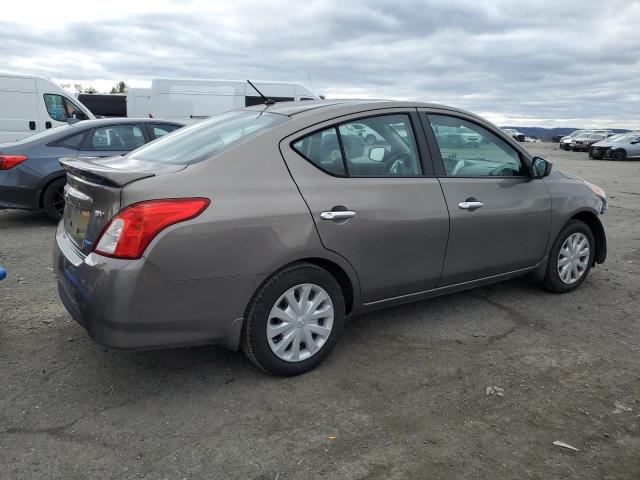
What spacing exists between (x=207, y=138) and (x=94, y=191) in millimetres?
852

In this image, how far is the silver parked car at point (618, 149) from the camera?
28484 mm

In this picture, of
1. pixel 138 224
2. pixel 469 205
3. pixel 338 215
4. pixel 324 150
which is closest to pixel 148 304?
pixel 138 224

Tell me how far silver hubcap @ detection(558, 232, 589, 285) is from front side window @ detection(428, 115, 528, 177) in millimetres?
886

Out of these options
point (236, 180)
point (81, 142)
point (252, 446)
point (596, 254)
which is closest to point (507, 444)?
point (252, 446)

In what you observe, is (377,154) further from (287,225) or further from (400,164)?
(287,225)

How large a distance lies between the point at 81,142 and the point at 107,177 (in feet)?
17.2

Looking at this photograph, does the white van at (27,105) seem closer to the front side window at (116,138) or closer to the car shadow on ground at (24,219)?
the car shadow on ground at (24,219)

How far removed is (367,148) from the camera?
3.60 meters

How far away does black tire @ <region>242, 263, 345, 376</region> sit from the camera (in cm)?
307

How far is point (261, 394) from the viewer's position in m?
3.12

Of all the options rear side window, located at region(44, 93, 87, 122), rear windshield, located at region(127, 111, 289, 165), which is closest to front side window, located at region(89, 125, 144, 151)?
rear windshield, located at region(127, 111, 289, 165)

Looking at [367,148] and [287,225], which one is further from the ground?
[367,148]

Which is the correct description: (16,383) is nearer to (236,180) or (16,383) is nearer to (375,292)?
(236,180)

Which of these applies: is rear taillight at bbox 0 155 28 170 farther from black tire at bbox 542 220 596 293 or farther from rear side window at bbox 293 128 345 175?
black tire at bbox 542 220 596 293
